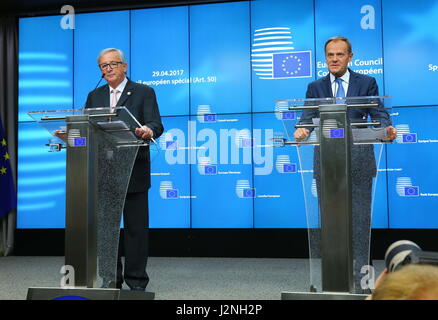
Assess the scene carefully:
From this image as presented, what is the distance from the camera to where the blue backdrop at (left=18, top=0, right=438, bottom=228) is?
200 inches

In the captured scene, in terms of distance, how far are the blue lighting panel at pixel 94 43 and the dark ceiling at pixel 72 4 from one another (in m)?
0.10

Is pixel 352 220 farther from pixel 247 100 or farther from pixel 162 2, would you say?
pixel 162 2

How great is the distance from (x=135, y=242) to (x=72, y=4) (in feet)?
12.2

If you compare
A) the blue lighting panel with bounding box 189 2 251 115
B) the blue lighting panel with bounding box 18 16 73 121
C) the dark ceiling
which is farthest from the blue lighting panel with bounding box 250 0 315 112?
the blue lighting panel with bounding box 18 16 73 121

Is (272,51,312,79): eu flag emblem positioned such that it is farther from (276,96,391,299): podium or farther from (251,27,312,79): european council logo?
(276,96,391,299): podium

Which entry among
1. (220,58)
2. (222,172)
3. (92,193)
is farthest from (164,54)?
(92,193)

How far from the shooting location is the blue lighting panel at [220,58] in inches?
215

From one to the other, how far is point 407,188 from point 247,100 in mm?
1881

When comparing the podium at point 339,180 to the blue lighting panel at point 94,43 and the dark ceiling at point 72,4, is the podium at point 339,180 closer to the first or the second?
the dark ceiling at point 72,4

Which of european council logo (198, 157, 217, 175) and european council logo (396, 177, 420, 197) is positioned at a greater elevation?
european council logo (198, 157, 217, 175)

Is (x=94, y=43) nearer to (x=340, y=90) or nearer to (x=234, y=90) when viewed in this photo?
(x=234, y=90)

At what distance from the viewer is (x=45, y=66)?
5809mm

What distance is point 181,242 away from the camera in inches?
214

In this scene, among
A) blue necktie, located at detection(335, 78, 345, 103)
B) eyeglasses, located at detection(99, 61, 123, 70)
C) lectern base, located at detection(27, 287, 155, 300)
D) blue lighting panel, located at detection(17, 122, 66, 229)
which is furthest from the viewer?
blue lighting panel, located at detection(17, 122, 66, 229)
